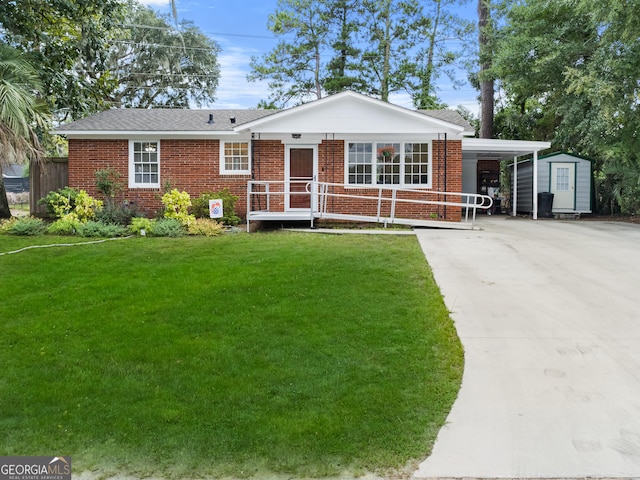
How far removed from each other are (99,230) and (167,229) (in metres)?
1.61

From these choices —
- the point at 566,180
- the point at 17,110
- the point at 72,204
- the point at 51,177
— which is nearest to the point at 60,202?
the point at 72,204

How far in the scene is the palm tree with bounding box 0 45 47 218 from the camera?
37.9 feet

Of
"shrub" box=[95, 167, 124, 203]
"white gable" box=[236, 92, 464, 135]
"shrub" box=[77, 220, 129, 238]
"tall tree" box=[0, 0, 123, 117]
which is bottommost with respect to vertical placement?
"shrub" box=[77, 220, 129, 238]

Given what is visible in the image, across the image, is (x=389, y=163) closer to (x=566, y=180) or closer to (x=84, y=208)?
(x=566, y=180)

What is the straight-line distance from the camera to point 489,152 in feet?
61.3

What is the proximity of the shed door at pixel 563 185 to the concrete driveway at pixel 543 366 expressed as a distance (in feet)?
33.8

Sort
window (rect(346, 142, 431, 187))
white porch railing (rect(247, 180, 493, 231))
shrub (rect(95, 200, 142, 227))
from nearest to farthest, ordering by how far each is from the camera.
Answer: white porch railing (rect(247, 180, 493, 231)), shrub (rect(95, 200, 142, 227)), window (rect(346, 142, 431, 187))

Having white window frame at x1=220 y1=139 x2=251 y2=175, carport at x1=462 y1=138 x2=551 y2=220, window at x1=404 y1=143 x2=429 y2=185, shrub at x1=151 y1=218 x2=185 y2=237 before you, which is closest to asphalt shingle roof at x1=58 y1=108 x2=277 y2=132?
white window frame at x1=220 y1=139 x2=251 y2=175

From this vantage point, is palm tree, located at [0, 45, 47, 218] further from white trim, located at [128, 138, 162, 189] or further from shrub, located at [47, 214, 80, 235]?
white trim, located at [128, 138, 162, 189]

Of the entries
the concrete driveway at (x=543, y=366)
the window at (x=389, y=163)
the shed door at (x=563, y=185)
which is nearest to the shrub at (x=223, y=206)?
the window at (x=389, y=163)

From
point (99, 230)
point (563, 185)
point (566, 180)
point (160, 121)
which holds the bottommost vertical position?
point (99, 230)

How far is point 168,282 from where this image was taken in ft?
26.3

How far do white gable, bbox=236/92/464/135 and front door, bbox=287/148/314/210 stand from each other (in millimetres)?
1113

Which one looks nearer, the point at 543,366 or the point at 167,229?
the point at 543,366
